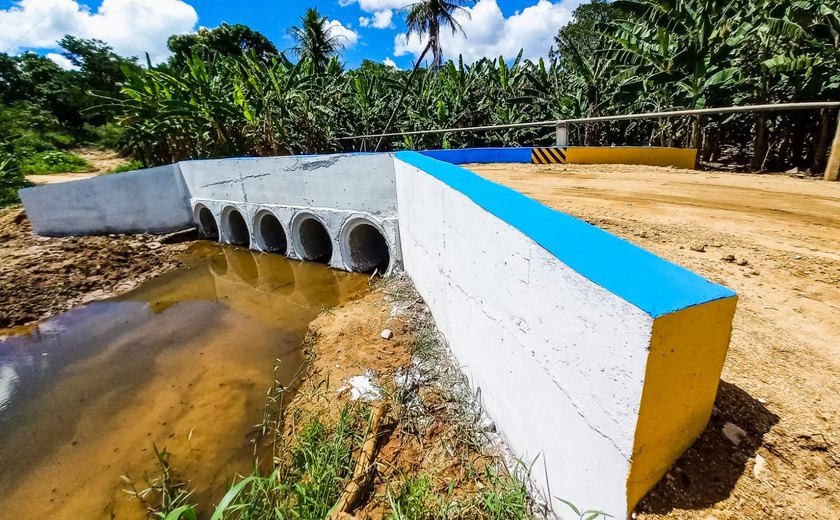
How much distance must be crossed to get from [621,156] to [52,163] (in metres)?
23.8

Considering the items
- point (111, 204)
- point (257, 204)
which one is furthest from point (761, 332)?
point (111, 204)

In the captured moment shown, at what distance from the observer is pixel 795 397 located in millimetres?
1616

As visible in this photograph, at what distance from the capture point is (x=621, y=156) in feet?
25.4

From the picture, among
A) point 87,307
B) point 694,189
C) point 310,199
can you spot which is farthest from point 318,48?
point 694,189

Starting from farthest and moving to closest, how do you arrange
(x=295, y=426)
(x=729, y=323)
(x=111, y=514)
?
(x=295, y=426)
(x=111, y=514)
(x=729, y=323)

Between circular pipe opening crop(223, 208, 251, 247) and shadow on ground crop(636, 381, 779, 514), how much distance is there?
34.9 ft

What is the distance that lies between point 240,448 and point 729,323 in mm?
4158

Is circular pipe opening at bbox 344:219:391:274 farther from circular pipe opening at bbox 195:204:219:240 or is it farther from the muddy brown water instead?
circular pipe opening at bbox 195:204:219:240

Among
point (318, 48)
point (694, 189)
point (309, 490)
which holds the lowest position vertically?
point (309, 490)

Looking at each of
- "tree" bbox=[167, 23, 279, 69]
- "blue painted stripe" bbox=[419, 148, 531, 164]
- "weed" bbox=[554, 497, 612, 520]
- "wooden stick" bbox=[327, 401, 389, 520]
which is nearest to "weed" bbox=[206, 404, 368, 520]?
"wooden stick" bbox=[327, 401, 389, 520]

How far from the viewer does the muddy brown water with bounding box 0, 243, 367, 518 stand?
352 centimetres

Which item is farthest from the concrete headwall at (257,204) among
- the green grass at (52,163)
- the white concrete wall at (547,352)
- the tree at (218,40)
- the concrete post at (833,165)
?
the tree at (218,40)

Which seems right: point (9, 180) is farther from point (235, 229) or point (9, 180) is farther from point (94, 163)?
point (235, 229)

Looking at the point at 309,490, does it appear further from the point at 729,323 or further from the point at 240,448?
the point at 729,323
